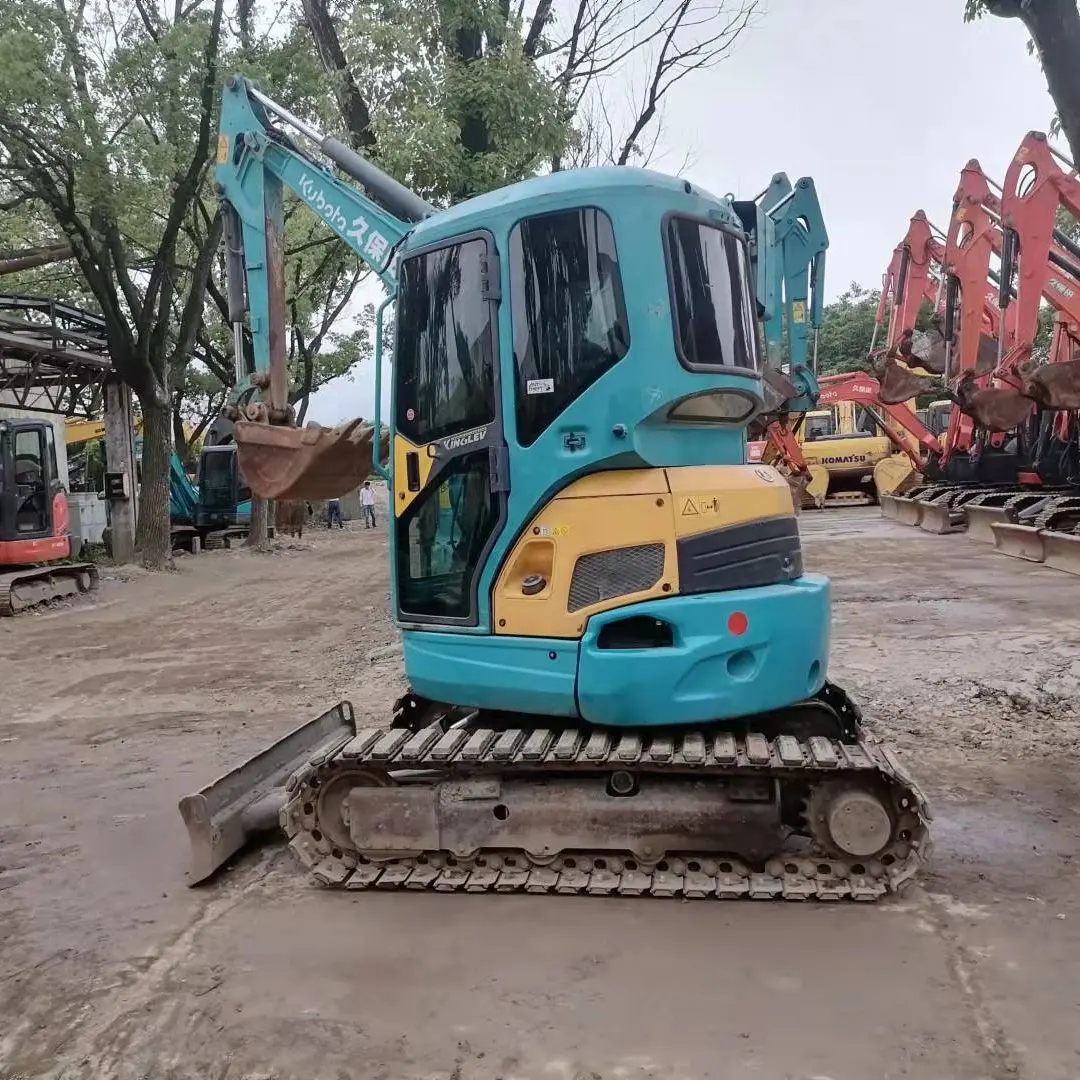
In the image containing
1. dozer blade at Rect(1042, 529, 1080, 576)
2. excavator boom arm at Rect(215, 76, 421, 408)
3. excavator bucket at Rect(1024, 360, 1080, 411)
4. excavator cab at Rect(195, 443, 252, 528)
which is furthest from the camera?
excavator cab at Rect(195, 443, 252, 528)

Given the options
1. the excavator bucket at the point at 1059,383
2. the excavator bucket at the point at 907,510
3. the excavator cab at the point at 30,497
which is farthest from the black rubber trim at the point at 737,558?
the excavator bucket at the point at 907,510

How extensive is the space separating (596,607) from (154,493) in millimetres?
16733

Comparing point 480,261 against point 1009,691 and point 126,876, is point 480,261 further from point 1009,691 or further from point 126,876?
point 1009,691

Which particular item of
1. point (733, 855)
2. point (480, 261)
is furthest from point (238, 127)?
point (733, 855)

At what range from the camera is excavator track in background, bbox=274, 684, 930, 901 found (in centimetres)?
381

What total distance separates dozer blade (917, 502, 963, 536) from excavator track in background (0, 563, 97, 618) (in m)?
14.9

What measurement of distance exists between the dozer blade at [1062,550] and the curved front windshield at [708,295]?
9.61 meters

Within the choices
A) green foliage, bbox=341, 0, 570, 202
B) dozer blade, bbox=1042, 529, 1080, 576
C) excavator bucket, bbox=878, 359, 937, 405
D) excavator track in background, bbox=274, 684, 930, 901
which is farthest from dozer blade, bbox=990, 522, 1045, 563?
excavator track in background, bbox=274, 684, 930, 901

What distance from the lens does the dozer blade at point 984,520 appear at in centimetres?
1640

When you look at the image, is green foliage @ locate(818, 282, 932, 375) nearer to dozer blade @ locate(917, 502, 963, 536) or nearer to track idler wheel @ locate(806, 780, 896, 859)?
dozer blade @ locate(917, 502, 963, 536)

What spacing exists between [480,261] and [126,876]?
A: 3.10 metres

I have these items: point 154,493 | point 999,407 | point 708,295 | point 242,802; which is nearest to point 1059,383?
point 999,407

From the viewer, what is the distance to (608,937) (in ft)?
11.7

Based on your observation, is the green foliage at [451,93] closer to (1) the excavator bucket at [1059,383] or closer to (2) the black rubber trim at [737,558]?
(2) the black rubber trim at [737,558]
